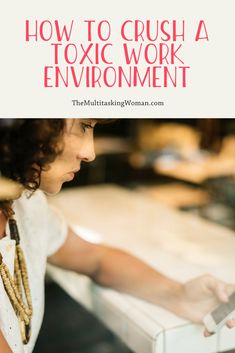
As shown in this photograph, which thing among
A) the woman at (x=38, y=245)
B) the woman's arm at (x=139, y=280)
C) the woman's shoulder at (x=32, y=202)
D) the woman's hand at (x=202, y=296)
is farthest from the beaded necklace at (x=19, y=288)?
the woman's hand at (x=202, y=296)

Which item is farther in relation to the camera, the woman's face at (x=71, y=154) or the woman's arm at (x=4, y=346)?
the woman's face at (x=71, y=154)

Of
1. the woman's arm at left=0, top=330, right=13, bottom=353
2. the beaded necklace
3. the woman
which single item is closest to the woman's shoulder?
the woman

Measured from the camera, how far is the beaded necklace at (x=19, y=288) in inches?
39.8

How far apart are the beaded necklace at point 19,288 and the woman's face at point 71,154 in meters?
0.15

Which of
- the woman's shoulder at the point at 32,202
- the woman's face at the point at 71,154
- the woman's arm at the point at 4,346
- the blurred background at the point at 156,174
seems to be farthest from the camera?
the blurred background at the point at 156,174

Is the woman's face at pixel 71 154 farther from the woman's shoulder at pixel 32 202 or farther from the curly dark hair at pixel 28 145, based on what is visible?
the woman's shoulder at pixel 32 202

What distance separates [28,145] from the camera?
1.02 metres

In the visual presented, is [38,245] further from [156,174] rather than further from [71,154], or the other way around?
[156,174]

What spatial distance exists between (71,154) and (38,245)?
305mm

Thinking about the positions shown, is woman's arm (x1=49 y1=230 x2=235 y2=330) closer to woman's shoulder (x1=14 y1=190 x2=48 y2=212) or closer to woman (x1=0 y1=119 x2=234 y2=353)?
woman (x1=0 y1=119 x2=234 y2=353)

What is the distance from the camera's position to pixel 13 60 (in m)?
1.03

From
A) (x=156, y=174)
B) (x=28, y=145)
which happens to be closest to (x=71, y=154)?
(x=28, y=145)

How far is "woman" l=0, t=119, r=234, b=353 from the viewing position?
3.36 feet

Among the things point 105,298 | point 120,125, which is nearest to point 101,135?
point 120,125
